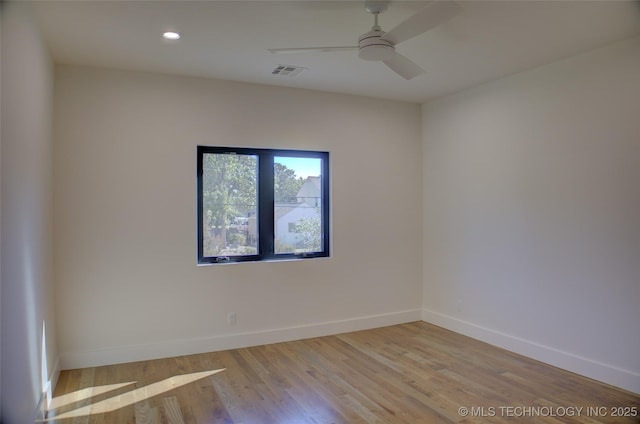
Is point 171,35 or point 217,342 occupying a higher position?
point 171,35

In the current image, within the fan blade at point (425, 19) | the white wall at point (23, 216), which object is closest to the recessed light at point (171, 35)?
the white wall at point (23, 216)

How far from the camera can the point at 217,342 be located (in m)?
4.09

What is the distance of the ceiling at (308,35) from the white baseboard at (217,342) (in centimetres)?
250

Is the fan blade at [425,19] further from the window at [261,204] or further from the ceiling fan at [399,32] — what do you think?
the window at [261,204]

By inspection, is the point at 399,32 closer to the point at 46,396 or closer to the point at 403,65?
the point at 403,65

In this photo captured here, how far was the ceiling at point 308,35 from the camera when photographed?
2666 mm

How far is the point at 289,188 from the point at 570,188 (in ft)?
8.61

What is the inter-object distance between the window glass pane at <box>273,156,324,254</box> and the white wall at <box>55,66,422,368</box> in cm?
18

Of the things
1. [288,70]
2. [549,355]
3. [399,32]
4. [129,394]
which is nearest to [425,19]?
[399,32]

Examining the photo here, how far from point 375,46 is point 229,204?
2250 mm

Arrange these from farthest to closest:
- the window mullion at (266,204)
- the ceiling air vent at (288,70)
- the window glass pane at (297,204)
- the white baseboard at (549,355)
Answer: the window glass pane at (297,204) → the window mullion at (266,204) → the ceiling air vent at (288,70) → the white baseboard at (549,355)

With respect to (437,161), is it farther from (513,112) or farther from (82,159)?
(82,159)

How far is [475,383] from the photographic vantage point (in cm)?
331

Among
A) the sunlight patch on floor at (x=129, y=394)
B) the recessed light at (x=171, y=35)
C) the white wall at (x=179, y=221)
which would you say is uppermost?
the recessed light at (x=171, y=35)
